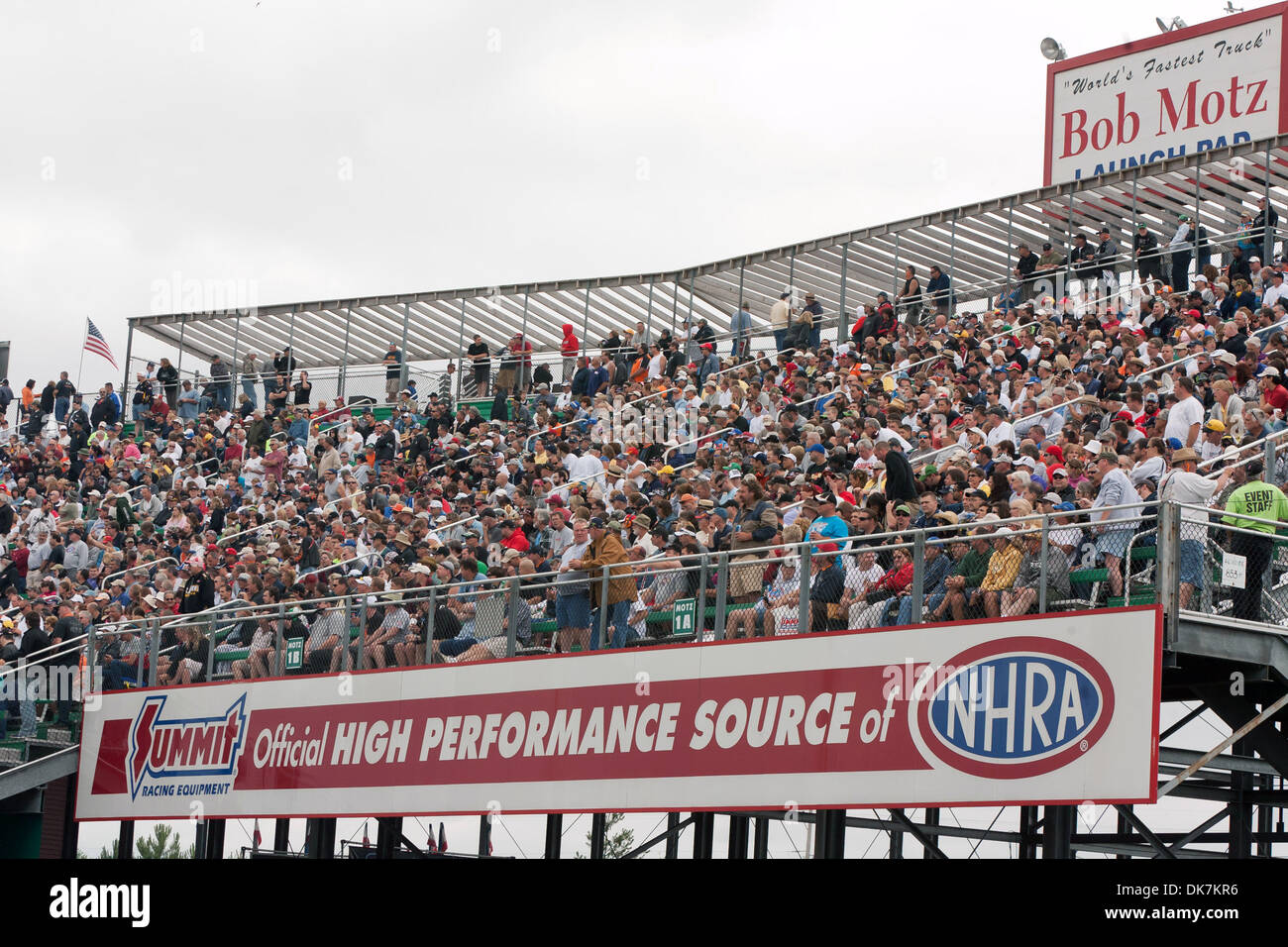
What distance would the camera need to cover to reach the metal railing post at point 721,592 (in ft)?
49.3

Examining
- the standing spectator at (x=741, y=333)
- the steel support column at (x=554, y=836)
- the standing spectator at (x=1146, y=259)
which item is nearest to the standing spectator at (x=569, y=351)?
the standing spectator at (x=741, y=333)

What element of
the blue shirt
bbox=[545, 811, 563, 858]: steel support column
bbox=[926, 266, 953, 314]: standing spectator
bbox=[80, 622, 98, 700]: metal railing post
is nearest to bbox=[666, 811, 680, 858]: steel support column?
bbox=[545, 811, 563, 858]: steel support column

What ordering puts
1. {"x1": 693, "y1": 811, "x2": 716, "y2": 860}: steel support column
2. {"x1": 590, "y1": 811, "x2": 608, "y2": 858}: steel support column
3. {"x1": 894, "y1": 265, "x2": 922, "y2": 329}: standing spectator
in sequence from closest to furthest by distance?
{"x1": 693, "y1": 811, "x2": 716, "y2": 860}: steel support column → {"x1": 590, "y1": 811, "x2": 608, "y2": 858}: steel support column → {"x1": 894, "y1": 265, "x2": 922, "y2": 329}: standing spectator

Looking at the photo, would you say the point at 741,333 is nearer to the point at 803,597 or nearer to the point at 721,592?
the point at 721,592

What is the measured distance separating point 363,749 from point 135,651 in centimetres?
380

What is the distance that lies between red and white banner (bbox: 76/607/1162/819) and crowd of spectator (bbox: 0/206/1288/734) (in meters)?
0.29

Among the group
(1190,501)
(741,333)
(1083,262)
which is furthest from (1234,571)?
(741,333)

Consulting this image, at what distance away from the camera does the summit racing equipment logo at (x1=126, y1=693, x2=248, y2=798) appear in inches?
756

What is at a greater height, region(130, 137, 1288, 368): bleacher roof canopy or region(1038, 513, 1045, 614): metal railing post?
region(130, 137, 1288, 368): bleacher roof canopy

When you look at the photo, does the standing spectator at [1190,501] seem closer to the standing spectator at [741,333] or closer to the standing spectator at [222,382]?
the standing spectator at [741,333]

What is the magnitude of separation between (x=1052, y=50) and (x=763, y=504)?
21.6 meters

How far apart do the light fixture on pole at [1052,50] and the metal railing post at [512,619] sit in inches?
858

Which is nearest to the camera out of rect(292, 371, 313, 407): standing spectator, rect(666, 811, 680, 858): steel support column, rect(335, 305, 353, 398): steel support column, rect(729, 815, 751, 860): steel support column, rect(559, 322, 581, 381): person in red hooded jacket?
rect(666, 811, 680, 858): steel support column

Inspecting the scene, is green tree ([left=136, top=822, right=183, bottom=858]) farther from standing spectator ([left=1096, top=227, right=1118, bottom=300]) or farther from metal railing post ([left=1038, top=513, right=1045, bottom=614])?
metal railing post ([left=1038, top=513, right=1045, bottom=614])
